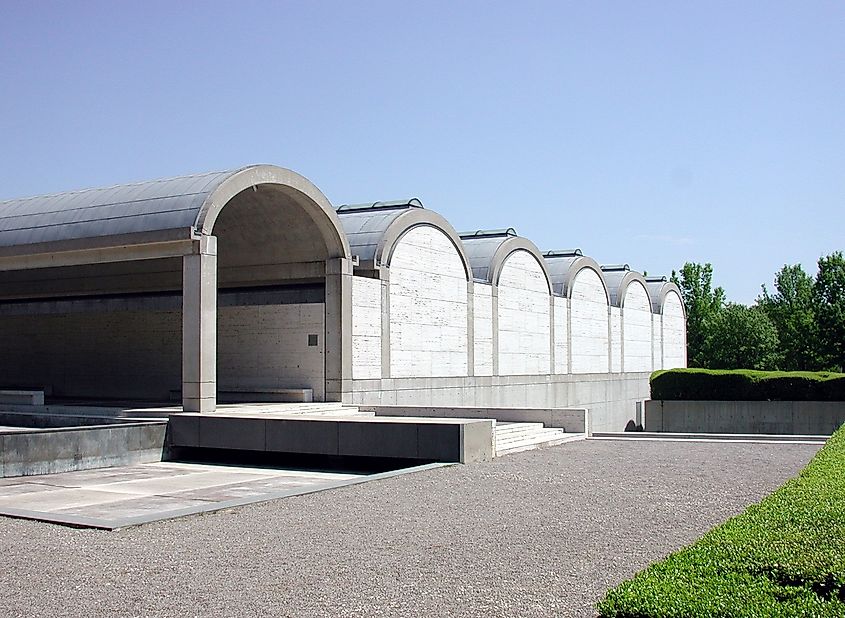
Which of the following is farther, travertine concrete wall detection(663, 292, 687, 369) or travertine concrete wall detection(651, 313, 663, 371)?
travertine concrete wall detection(663, 292, 687, 369)

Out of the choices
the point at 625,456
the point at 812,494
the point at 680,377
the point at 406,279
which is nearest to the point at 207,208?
the point at 406,279

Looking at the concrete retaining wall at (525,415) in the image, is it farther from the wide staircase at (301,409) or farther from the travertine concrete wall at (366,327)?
the travertine concrete wall at (366,327)

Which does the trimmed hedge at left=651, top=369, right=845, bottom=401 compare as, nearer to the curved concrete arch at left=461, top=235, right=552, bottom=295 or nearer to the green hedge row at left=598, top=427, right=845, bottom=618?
the curved concrete arch at left=461, top=235, right=552, bottom=295

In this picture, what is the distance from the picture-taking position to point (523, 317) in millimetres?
35125

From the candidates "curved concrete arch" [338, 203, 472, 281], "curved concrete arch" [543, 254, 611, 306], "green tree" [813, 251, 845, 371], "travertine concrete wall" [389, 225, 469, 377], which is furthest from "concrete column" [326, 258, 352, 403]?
"green tree" [813, 251, 845, 371]

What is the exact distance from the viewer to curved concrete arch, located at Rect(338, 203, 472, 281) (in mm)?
26750

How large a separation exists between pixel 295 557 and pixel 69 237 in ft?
54.7

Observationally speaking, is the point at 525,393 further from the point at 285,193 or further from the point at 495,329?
the point at 285,193

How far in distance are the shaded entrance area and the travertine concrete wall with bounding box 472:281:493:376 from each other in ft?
22.2

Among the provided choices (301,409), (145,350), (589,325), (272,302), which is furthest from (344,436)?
(589,325)

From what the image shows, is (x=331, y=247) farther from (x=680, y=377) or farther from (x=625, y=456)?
(x=680, y=377)

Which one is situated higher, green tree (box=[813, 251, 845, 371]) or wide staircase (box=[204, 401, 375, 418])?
green tree (box=[813, 251, 845, 371])

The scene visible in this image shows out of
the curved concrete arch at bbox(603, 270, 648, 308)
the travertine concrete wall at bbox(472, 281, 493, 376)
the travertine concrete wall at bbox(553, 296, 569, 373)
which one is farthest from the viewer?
the curved concrete arch at bbox(603, 270, 648, 308)

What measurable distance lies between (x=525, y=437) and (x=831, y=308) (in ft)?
109
